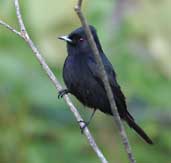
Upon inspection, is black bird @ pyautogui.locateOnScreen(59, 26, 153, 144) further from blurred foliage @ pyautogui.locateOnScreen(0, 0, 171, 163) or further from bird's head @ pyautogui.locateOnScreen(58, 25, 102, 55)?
blurred foliage @ pyautogui.locateOnScreen(0, 0, 171, 163)

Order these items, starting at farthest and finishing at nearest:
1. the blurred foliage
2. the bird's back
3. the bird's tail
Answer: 1. the blurred foliage
2. the bird's tail
3. the bird's back

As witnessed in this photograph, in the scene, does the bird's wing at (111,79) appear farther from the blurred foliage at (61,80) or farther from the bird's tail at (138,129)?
the blurred foliage at (61,80)

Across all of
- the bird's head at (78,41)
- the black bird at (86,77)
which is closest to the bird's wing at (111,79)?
the black bird at (86,77)

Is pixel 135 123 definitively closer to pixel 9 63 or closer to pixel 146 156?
pixel 146 156

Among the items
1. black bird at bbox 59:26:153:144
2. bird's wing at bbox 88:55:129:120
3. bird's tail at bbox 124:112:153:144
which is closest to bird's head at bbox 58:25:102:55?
black bird at bbox 59:26:153:144

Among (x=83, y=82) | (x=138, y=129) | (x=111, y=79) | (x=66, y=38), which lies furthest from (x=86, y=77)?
(x=138, y=129)

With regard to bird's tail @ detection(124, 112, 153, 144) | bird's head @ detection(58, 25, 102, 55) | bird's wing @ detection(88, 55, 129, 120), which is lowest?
bird's tail @ detection(124, 112, 153, 144)
